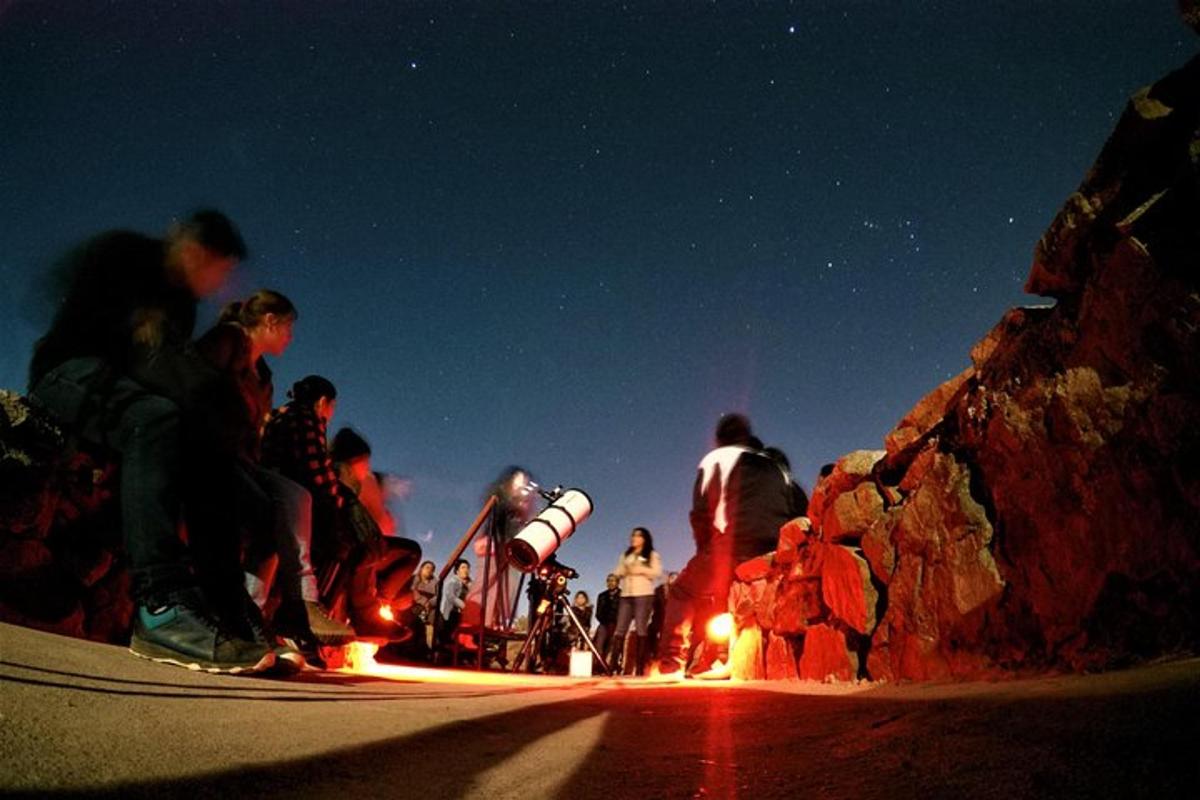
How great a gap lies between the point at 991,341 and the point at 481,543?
8.53 m

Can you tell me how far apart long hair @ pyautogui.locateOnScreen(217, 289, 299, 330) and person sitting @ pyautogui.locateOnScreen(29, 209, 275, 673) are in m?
0.58

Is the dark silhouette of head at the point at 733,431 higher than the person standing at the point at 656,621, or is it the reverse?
the dark silhouette of head at the point at 733,431

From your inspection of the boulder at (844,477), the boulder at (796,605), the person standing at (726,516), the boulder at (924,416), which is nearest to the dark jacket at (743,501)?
the person standing at (726,516)

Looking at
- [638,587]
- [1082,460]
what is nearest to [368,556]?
[1082,460]

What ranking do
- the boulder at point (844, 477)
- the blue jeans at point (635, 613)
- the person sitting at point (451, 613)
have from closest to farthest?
the boulder at point (844, 477)
the blue jeans at point (635, 613)
the person sitting at point (451, 613)

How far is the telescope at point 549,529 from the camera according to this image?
7781 mm

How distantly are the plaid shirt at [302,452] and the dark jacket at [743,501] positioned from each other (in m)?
2.93

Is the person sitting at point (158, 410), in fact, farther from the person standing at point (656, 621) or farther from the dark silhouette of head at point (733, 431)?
the person standing at point (656, 621)

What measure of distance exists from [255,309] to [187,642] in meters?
1.74

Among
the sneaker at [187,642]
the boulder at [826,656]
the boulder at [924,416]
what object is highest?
the boulder at [924,416]

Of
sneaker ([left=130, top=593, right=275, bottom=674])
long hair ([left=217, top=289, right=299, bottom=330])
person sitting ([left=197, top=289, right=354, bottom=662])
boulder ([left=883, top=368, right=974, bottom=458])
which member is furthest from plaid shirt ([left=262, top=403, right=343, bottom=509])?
boulder ([left=883, top=368, right=974, bottom=458])

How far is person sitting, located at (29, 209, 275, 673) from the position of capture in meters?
1.80

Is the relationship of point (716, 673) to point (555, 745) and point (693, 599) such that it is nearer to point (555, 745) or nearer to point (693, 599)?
point (693, 599)

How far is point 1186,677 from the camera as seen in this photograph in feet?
3.45
